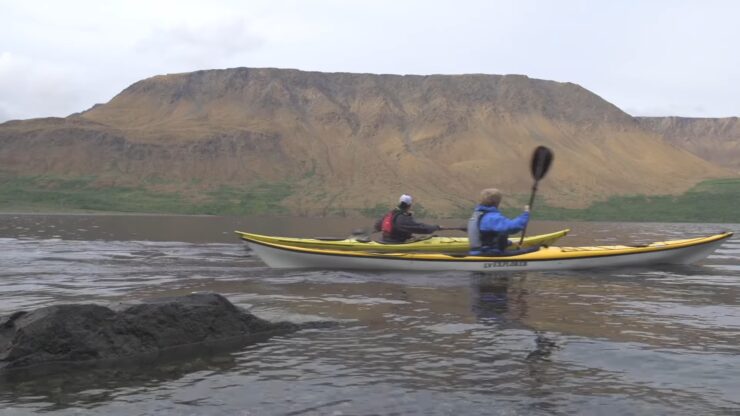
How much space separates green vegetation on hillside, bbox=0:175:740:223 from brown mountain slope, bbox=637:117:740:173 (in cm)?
8435

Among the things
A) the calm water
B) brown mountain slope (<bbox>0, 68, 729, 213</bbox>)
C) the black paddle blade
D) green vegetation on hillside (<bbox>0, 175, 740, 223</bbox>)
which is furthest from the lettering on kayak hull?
brown mountain slope (<bbox>0, 68, 729, 213</bbox>)

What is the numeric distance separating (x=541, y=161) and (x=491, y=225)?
2.02 metres

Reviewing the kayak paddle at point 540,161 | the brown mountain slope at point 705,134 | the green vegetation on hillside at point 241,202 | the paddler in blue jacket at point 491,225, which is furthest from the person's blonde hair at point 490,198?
the brown mountain slope at point 705,134

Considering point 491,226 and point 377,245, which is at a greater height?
point 491,226

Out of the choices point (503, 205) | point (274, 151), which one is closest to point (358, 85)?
point (274, 151)

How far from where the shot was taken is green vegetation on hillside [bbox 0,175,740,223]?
257ft

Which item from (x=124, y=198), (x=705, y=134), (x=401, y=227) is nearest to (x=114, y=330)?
(x=401, y=227)

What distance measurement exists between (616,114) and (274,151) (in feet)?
233

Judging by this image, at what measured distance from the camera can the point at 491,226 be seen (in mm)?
12891

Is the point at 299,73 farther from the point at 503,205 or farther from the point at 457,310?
the point at 457,310

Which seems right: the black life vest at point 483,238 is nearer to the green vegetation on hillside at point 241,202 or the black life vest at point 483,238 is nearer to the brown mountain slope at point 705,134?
the green vegetation on hillside at point 241,202

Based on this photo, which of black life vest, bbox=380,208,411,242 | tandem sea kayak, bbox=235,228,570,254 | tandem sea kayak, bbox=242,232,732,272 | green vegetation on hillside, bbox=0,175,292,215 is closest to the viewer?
tandem sea kayak, bbox=242,232,732,272

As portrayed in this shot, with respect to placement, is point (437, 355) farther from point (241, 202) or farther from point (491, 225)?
point (241, 202)

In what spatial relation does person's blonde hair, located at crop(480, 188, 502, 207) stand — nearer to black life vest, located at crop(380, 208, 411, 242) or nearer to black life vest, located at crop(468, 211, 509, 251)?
black life vest, located at crop(468, 211, 509, 251)
